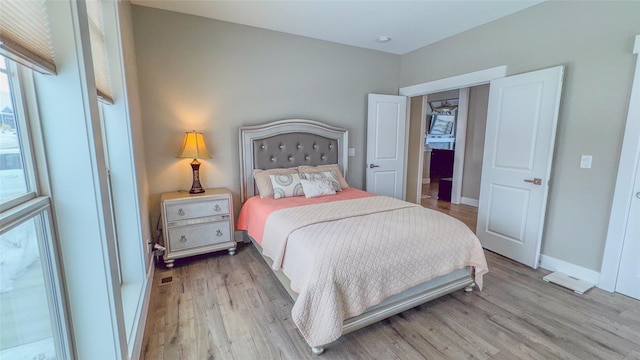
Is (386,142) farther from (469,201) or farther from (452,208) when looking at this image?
(469,201)

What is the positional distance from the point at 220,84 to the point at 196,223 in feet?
5.27

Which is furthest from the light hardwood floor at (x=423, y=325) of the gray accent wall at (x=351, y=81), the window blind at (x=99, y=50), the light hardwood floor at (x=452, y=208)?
the light hardwood floor at (x=452, y=208)

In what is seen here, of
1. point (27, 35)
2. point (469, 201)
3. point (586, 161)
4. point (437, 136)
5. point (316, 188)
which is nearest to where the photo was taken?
point (27, 35)

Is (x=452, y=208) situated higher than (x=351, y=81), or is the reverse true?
(x=351, y=81)

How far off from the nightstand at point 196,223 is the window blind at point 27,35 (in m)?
1.98

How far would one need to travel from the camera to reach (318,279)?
65.4 inches

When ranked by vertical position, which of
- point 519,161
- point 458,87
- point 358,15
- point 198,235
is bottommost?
point 198,235

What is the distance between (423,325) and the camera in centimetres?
201

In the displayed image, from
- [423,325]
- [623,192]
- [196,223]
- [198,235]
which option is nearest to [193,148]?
[196,223]

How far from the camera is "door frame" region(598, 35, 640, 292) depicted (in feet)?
7.29

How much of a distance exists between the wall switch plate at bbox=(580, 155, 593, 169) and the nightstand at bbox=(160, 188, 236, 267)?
345cm

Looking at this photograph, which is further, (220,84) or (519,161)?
(220,84)

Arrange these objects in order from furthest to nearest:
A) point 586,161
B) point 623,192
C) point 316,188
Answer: point 316,188, point 586,161, point 623,192

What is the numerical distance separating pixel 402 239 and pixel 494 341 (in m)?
0.88
